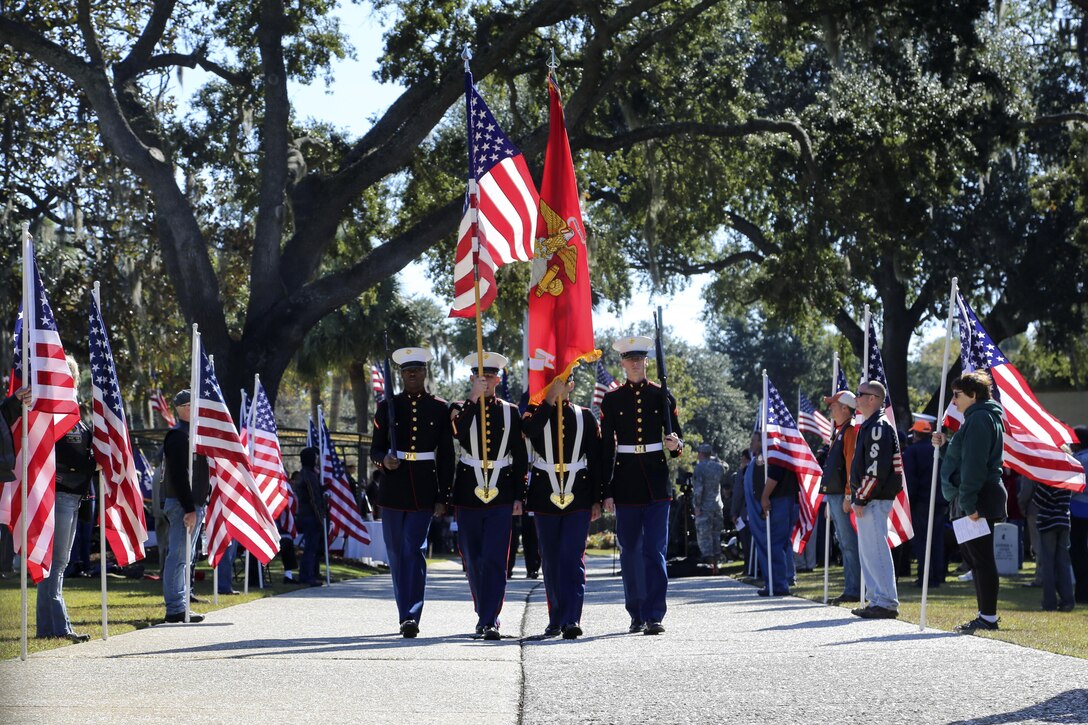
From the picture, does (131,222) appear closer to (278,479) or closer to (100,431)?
(278,479)

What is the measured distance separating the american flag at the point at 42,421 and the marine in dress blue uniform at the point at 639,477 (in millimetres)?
3652

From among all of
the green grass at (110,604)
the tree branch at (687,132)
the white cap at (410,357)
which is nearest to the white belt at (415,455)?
the white cap at (410,357)

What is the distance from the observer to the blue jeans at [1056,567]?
44.7ft

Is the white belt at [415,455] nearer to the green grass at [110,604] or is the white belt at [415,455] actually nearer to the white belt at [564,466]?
the white belt at [564,466]

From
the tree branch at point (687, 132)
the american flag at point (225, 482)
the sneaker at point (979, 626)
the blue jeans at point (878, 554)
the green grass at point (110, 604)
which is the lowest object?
the sneaker at point (979, 626)

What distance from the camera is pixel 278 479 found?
16.5 meters

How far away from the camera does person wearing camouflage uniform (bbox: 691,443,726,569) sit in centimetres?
2138

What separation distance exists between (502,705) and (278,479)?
32.6 feet

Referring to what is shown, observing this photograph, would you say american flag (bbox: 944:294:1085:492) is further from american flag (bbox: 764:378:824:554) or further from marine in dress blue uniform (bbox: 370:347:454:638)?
american flag (bbox: 764:378:824:554)

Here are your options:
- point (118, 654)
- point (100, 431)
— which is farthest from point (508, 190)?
point (118, 654)

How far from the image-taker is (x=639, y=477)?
10633mm

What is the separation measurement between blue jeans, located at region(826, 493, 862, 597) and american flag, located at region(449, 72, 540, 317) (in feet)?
14.9

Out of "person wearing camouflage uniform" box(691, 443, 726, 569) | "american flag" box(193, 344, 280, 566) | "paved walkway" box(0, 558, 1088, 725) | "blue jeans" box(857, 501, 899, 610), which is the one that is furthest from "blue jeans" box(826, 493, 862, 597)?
"person wearing camouflage uniform" box(691, 443, 726, 569)

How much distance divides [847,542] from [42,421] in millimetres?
7493
